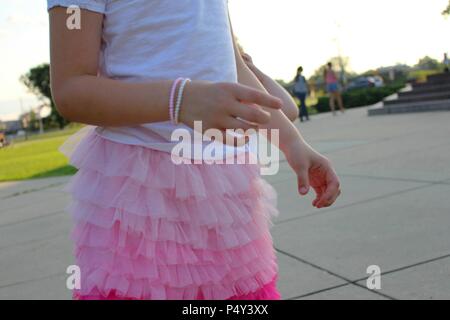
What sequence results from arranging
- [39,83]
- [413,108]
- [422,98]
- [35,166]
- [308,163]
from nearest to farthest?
1. [308,163]
2. [413,108]
3. [422,98]
4. [35,166]
5. [39,83]

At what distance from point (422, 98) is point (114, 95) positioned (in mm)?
13758

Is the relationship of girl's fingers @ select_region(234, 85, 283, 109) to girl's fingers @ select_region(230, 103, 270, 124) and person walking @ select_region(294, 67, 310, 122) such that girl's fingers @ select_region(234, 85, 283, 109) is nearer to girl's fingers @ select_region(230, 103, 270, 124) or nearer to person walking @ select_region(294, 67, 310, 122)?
girl's fingers @ select_region(230, 103, 270, 124)

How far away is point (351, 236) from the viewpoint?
3.67 metres

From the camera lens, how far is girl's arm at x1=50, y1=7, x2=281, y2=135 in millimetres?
1053

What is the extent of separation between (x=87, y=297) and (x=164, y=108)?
521mm

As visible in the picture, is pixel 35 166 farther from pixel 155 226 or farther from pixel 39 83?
pixel 39 83

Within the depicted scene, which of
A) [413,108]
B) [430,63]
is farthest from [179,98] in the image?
[430,63]

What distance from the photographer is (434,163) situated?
18.6ft

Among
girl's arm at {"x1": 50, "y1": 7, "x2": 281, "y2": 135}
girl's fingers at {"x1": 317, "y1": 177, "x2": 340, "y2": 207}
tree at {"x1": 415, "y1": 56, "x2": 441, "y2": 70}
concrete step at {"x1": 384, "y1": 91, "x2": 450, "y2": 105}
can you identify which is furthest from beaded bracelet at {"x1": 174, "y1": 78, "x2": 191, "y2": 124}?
tree at {"x1": 415, "y1": 56, "x2": 441, "y2": 70}

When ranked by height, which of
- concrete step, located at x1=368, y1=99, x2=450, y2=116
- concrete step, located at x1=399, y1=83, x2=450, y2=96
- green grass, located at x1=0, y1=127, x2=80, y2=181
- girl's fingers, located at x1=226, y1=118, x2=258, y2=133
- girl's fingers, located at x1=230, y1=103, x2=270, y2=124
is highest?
concrete step, located at x1=399, y1=83, x2=450, y2=96

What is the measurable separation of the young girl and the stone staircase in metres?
11.8

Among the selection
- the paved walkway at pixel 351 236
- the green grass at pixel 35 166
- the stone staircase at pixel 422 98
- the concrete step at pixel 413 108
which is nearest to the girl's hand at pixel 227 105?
the paved walkway at pixel 351 236
